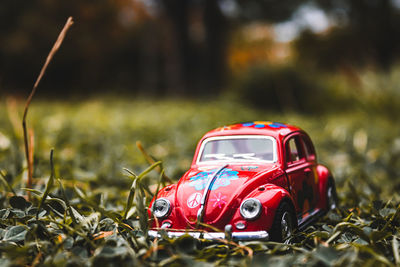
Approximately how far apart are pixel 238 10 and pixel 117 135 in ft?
40.2

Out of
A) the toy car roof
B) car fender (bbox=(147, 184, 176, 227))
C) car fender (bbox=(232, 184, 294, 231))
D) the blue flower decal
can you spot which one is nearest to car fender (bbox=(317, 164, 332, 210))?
the toy car roof

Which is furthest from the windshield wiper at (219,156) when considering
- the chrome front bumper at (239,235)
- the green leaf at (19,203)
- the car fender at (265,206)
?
the green leaf at (19,203)

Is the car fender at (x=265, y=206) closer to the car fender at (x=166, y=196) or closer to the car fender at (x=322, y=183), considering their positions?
the car fender at (x=166, y=196)

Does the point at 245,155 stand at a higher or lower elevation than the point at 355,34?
lower

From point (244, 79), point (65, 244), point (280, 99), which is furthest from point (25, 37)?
point (65, 244)

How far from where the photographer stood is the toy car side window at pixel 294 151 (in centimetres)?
247

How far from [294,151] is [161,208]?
1033mm

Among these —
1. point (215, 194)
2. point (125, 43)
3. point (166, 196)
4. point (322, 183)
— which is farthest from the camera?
point (125, 43)

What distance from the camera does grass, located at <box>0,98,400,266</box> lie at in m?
1.72

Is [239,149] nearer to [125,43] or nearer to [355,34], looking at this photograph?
[355,34]

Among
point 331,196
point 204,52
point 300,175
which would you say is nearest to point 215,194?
point 300,175

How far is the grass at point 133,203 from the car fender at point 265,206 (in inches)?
3.8

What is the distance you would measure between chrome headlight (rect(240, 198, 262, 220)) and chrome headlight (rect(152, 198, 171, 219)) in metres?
0.38

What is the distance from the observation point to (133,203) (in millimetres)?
2557
